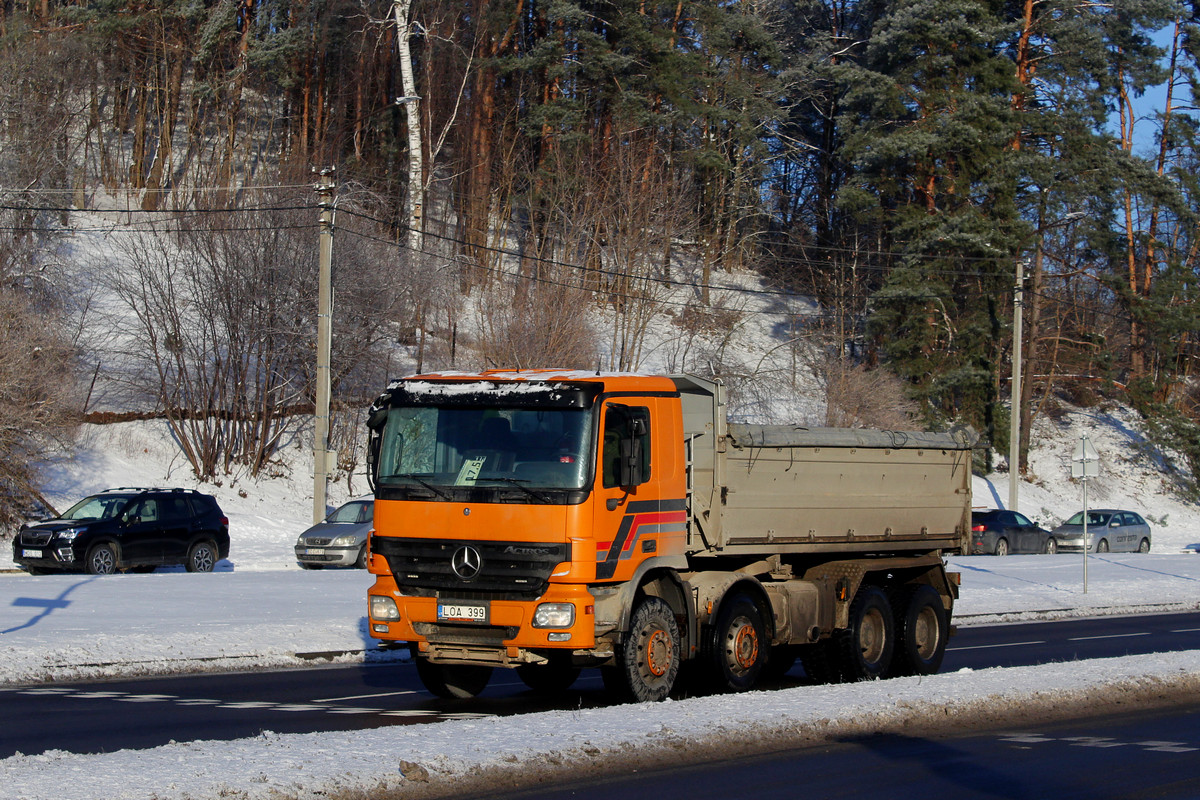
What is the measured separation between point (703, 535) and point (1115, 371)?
2020 inches

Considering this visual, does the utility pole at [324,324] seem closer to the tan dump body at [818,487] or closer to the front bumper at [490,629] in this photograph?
the tan dump body at [818,487]

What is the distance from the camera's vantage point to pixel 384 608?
10.8 m

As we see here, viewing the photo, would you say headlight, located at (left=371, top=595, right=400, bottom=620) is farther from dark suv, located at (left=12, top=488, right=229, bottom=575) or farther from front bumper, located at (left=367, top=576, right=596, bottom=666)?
dark suv, located at (left=12, top=488, right=229, bottom=575)

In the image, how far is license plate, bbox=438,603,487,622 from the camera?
10.3 metres

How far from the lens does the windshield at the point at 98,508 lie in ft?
80.9

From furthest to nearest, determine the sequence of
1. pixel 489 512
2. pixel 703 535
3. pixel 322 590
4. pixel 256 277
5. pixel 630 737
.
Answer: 1. pixel 256 277
2. pixel 322 590
3. pixel 703 535
4. pixel 489 512
5. pixel 630 737

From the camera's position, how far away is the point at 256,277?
38.0m

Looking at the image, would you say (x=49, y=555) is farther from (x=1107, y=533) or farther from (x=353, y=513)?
(x=1107, y=533)

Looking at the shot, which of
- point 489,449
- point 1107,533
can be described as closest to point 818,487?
point 489,449

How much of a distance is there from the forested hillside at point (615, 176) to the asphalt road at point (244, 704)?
84.2ft

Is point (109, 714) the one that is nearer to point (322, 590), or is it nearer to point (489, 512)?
point (489, 512)

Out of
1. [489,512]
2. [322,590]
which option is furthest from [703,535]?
[322,590]

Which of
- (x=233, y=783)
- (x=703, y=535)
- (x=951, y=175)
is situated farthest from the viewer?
(x=951, y=175)

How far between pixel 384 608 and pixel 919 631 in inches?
268
